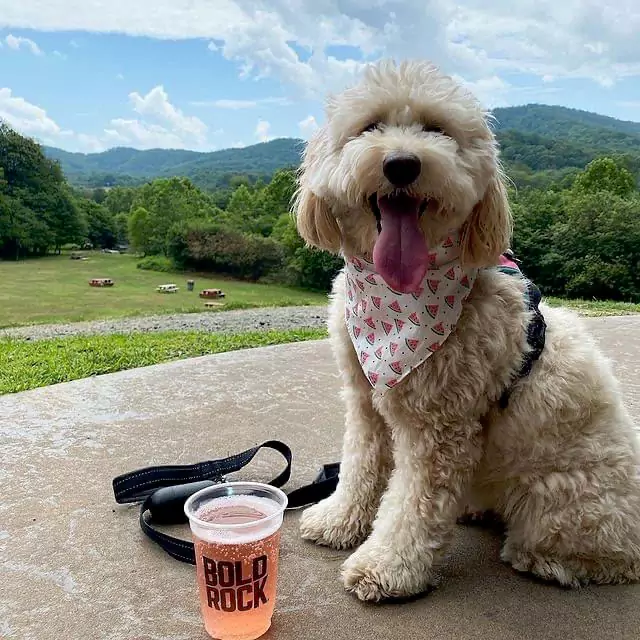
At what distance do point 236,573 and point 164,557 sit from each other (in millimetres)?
633

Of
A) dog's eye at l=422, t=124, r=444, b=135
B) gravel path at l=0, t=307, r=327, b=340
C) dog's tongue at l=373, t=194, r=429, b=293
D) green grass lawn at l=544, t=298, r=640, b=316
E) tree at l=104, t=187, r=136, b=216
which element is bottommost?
gravel path at l=0, t=307, r=327, b=340

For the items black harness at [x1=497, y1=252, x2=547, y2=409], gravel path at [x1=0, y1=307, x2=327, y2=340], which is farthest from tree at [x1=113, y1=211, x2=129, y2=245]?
black harness at [x1=497, y1=252, x2=547, y2=409]

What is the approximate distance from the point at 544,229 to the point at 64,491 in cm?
1421

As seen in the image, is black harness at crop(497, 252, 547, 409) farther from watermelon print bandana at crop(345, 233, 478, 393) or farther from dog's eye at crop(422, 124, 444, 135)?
dog's eye at crop(422, 124, 444, 135)

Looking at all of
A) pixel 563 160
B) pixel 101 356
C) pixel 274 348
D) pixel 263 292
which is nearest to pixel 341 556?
pixel 274 348

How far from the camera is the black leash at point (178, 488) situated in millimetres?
2447

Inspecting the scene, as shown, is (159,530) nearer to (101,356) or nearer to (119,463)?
(119,463)

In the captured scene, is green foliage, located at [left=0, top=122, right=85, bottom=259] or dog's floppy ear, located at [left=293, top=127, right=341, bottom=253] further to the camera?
green foliage, located at [left=0, top=122, right=85, bottom=259]

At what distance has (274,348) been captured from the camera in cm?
554

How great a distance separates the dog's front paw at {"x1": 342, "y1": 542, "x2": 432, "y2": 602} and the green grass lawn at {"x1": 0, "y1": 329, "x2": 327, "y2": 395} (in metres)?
3.80

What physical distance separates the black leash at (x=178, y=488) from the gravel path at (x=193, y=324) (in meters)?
5.42

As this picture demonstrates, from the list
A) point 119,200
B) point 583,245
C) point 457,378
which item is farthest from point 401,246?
point 119,200

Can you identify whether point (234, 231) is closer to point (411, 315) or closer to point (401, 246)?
point (411, 315)

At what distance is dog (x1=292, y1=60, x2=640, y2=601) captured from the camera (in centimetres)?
207
